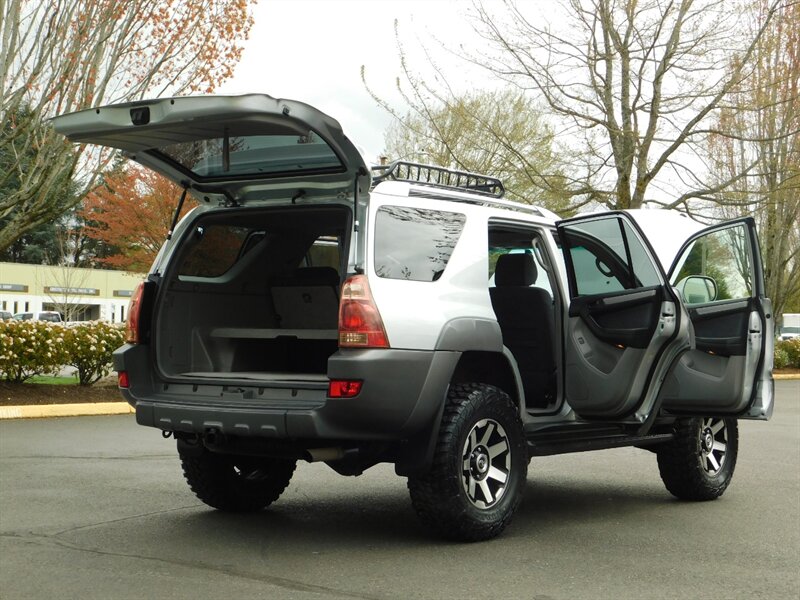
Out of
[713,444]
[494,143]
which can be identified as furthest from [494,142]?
[713,444]

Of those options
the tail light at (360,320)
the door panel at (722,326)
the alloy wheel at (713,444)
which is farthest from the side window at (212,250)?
the alloy wheel at (713,444)

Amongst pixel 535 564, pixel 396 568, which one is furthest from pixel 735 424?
pixel 396 568

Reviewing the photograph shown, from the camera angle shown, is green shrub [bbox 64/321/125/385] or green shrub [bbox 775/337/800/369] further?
green shrub [bbox 775/337/800/369]

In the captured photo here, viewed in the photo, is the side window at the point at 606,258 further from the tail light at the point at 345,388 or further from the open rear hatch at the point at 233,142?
the tail light at the point at 345,388

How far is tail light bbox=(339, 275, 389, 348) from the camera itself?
232 inches

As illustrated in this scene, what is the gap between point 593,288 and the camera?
727 cm

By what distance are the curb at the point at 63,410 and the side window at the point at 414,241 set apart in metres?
9.03

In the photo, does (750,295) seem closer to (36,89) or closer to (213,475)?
(213,475)

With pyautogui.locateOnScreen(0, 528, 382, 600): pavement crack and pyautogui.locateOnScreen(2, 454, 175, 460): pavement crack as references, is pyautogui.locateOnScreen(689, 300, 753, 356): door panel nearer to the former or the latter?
pyautogui.locateOnScreen(0, 528, 382, 600): pavement crack

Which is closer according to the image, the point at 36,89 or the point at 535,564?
the point at 535,564

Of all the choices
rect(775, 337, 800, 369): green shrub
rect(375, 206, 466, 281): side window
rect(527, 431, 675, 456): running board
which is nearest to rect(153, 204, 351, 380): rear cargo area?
rect(375, 206, 466, 281): side window

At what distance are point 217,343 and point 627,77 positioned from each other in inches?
593

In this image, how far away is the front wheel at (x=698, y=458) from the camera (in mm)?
8078

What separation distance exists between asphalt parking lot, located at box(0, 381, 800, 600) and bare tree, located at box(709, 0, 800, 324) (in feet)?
39.3
